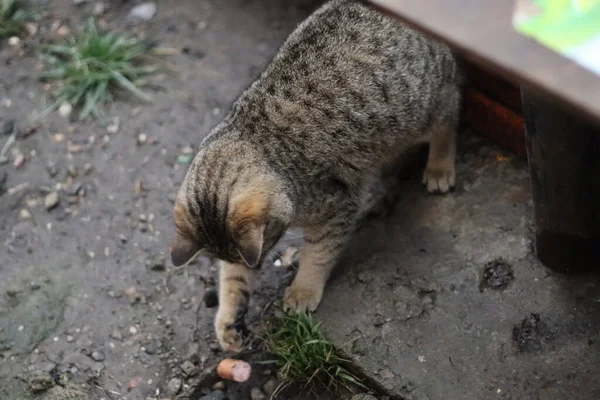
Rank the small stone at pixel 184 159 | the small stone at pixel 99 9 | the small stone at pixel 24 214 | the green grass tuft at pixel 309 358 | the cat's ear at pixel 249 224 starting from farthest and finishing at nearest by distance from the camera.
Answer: the small stone at pixel 99 9, the small stone at pixel 184 159, the small stone at pixel 24 214, the green grass tuft at pixel 309 358, the cat's ear at pixel 249 224

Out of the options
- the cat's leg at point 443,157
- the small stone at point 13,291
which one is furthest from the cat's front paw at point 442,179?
the small stone at point 13,291

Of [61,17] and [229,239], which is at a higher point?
[229,239]

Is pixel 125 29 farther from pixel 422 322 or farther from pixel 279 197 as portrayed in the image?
→ pixel 422 322

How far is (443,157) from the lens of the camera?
324cm

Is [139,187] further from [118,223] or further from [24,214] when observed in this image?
[24,214]

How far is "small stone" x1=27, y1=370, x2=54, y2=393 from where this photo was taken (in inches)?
113

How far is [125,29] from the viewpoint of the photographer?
4.23 metres

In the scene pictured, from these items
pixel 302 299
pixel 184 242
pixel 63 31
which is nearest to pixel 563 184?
pixel 302 299

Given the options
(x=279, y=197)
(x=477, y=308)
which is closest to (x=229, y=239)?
(x=279, y=197)

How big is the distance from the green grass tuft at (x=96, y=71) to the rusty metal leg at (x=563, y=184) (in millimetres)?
A: 2121

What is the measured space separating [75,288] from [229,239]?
0.96 m

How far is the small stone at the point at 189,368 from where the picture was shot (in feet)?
9.61

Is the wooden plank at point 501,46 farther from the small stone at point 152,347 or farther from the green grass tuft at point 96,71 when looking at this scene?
the green grass tuft at point 96,71

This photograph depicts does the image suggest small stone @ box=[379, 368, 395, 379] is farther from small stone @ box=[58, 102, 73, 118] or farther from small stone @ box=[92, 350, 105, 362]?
small stone @ box=[58, 102, 73, 118]
